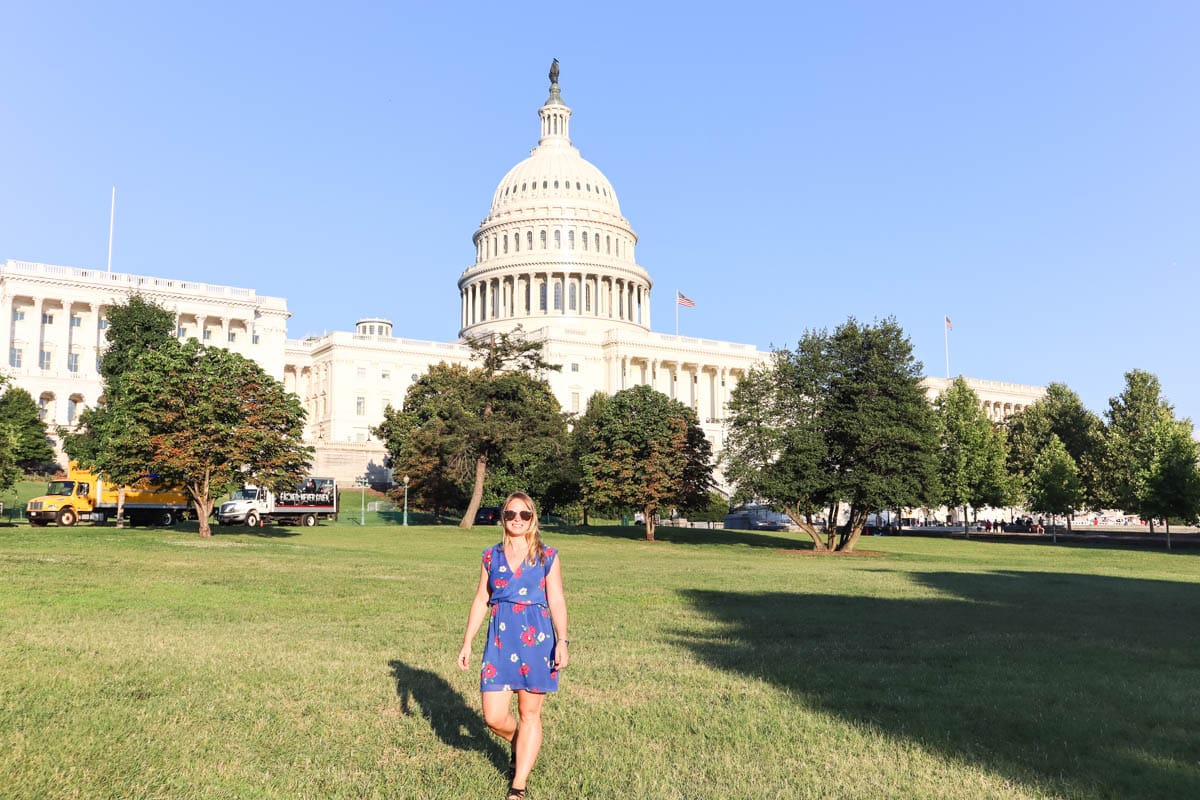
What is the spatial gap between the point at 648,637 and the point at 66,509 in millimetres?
45225

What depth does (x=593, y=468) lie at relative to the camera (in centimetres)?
6028

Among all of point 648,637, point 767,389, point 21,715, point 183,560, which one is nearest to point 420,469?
point 767,389

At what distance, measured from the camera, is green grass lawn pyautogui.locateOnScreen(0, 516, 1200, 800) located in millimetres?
7785

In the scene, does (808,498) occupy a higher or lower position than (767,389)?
lower

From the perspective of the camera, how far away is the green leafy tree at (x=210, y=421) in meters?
41.2

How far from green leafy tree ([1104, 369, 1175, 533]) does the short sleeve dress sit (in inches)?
2581

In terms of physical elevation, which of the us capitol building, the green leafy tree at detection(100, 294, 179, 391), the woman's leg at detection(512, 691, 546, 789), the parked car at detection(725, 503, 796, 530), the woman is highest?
the us capitol building

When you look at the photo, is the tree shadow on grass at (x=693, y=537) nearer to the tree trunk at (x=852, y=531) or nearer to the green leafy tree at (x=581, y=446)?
the green leafy tree at (x=581, y=446)

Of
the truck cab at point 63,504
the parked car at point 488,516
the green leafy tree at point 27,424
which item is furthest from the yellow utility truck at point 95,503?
the parked car at point 488,516

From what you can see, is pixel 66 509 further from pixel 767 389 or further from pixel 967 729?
pixel 967 729

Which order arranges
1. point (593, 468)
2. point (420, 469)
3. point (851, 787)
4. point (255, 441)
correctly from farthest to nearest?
point (420, 469), point (593, 468), point (255, 441), point (851, 787)

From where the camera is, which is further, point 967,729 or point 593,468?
point 593,468

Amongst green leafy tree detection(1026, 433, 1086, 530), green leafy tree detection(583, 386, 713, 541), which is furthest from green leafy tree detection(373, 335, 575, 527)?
green leafy tree detection(1026, 433, 1086, 530)

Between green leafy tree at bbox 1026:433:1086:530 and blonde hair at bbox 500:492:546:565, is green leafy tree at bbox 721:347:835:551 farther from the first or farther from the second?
blonde hair at bbox 500:492:546:565
